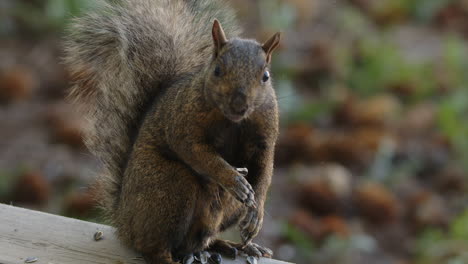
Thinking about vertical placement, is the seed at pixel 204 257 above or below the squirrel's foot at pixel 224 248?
below

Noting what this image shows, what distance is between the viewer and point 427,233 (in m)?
3.68

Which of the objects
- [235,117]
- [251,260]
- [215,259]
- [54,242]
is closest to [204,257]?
[215,259]

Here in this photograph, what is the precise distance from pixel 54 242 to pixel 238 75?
2.44ft

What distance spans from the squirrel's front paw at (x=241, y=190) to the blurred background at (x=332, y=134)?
1.08m

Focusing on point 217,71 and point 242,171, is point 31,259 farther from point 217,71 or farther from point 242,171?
point 217,71

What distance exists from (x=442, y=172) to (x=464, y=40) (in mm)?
1575

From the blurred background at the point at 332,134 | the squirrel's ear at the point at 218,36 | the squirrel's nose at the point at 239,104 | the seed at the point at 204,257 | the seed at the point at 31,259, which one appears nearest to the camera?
the squirrel's nose at the point at 239,104

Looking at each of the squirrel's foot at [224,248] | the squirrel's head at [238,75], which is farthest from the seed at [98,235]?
the squirrel's head at [238,75]

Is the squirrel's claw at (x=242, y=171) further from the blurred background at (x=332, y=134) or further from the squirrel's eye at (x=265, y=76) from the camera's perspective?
the blurred background at (x=332, y=134)

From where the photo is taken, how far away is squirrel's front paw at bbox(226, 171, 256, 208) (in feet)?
6.69

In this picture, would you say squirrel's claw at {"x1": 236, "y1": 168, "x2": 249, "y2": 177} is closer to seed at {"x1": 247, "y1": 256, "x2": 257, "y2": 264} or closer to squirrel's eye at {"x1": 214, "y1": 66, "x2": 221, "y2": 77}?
squirrel's eye at {"x1": 214, "y1": 66, "x2": 221, "y2": 77}

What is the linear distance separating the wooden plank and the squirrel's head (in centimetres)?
55

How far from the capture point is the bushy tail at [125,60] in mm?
2355

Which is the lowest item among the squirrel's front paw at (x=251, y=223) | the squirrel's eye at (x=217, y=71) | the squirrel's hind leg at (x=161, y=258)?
the squirrel's hind leg at (x=161, y=258)
